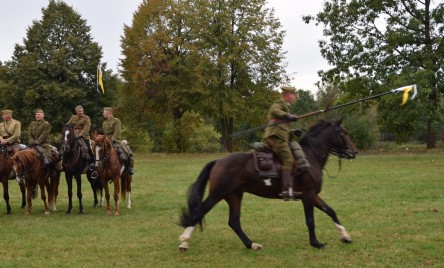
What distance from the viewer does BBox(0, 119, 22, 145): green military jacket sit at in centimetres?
1539

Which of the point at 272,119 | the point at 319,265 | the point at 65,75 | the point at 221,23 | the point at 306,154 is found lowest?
the point at 319,265

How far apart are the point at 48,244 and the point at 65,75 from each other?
127 ft

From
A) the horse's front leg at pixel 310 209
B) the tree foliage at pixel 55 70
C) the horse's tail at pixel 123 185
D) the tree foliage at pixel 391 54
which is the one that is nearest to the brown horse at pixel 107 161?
the horse's tail at pixel 123 185

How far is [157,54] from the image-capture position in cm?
4316

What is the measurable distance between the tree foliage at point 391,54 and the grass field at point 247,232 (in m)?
11.5

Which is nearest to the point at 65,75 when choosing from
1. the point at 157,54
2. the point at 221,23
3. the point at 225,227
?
the point at 157,54

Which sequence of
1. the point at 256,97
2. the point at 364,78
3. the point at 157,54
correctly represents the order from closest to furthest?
the point at 364,78, the point at 157,54, the point at 256,97

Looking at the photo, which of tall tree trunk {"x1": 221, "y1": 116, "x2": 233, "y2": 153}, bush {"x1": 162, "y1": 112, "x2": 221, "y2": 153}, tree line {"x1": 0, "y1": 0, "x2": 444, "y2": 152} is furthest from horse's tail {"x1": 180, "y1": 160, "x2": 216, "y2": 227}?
bush {"x1": 162, "y1": 112, "x2": 221, "y2": 153}

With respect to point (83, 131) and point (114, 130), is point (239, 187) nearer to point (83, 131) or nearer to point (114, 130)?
point (114, 130)

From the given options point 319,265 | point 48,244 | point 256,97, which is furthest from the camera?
point 256,97

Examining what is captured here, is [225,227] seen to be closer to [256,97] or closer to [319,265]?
[319,265]

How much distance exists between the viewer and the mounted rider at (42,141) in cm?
1527

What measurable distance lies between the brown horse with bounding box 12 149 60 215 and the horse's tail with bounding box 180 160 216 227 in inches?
271

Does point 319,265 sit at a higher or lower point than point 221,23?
lower
